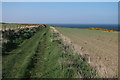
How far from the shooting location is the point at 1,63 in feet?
29.4

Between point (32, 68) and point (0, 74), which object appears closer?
point (0, 74)

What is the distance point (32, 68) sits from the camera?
329 inches

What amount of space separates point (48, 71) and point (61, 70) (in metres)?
0.88

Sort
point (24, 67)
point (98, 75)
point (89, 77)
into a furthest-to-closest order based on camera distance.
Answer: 1. point (24, 67)
2. point (98, 75)
3. point (89, 77)

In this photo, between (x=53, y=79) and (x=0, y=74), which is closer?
(x=53, y=79)

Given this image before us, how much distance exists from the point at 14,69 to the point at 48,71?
1976 millimetres

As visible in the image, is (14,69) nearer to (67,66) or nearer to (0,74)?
(0,74)

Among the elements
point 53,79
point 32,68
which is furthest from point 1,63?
point 53,79

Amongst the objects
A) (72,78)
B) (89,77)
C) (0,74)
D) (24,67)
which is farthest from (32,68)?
(89,77)

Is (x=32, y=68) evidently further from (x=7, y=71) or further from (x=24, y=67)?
(x=7, y=71)

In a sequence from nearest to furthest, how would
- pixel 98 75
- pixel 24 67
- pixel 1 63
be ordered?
1. pixel 98 75
2. pixel 24 67
3. pixel 1 63

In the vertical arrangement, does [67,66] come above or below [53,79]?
above

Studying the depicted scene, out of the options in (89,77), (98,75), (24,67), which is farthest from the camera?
(24,67)

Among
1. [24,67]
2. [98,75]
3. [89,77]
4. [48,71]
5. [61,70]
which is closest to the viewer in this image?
[89,77]
